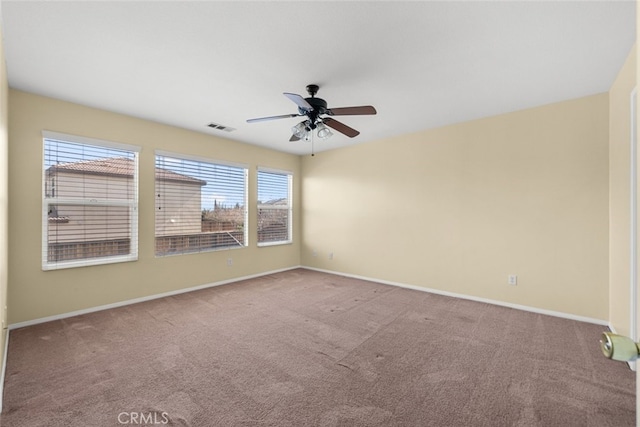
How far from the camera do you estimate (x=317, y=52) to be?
230 centimetres

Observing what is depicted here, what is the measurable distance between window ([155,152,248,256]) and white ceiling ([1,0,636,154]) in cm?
104

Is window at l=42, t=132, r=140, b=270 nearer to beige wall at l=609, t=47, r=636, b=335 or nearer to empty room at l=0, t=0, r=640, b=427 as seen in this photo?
empty room at l=0, t=0, r=640, b=427

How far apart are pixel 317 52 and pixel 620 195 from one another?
121 inches

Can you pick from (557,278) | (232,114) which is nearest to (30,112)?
(232,114)

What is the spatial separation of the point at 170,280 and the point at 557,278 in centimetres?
504

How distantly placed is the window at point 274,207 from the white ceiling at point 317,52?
2.17 m

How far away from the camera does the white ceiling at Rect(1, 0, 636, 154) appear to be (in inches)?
73.3

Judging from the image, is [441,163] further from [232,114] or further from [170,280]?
[170,280]

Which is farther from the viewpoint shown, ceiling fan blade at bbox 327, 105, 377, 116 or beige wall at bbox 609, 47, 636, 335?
ceiling fan blade at bbox 327, 105, 377, 116

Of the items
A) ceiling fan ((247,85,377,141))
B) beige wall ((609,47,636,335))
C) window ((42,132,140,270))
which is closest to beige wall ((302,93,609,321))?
beige wall ((609,47,636,335))

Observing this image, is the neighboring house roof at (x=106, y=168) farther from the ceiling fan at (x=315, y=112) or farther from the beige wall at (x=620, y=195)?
the beige wall at (x=620, y=195)

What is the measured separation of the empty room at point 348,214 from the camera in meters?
1.89

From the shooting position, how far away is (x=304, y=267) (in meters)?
6.11

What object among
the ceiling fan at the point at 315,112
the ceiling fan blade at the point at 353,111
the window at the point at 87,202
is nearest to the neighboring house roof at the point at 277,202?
the window at the point at 87,202
